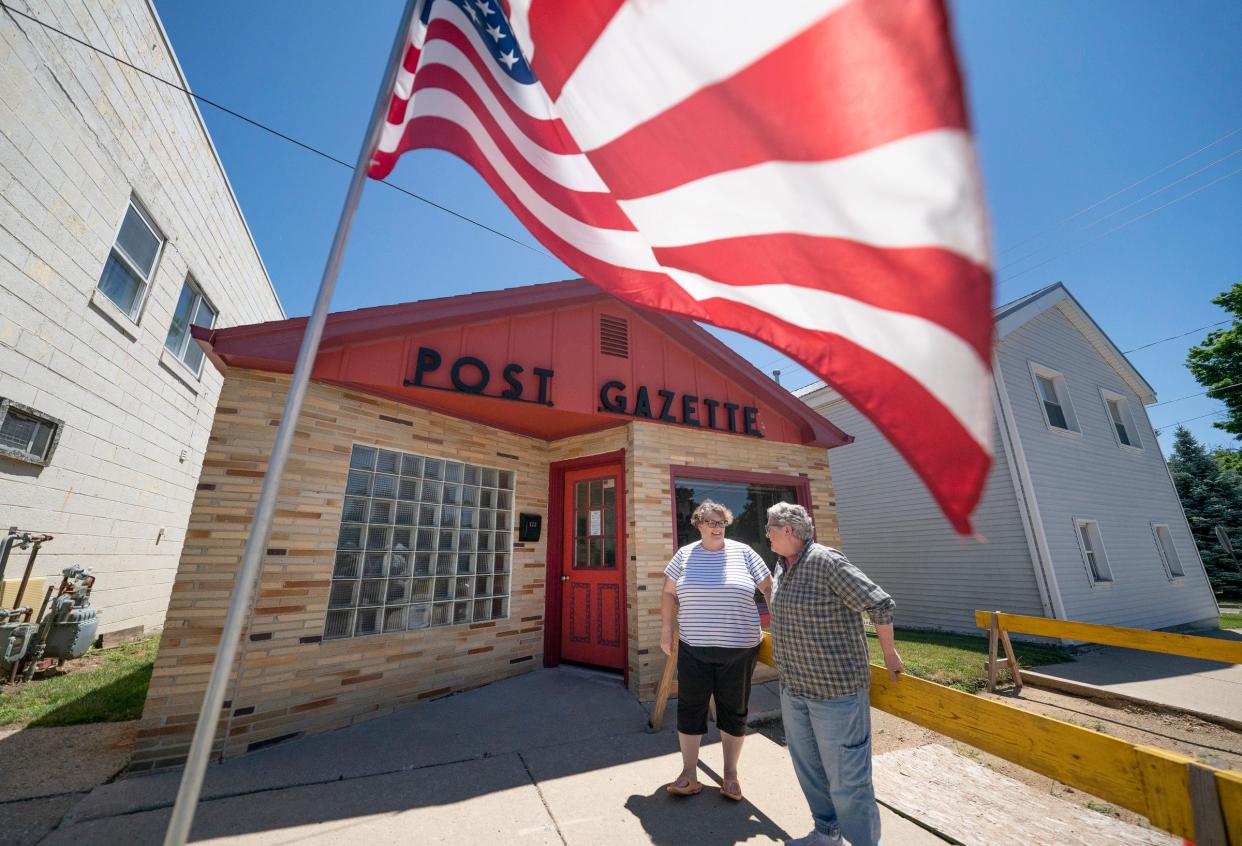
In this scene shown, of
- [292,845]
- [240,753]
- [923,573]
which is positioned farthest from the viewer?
[923,573]

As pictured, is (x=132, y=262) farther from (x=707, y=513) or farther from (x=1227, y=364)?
(x=1227, y=364)

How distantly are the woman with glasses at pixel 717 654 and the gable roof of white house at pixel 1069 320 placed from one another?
10209 mm

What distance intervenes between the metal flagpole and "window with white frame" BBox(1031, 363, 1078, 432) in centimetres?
1423

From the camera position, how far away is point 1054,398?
11.8 m

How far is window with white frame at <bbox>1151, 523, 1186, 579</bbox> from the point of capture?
12.1 meters

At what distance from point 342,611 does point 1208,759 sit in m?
7.96

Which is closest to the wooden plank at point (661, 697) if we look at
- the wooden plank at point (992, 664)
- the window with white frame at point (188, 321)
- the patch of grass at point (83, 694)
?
the wooden plank at point (992, 664)

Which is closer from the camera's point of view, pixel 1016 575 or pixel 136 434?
pixel 136 434

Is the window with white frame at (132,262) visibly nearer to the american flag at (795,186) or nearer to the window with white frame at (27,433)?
the window with white frame at (27,433)

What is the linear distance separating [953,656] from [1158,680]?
8.00 ft

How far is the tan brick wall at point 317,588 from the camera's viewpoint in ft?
12.4

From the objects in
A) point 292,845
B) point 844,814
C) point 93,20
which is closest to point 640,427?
point 844,814

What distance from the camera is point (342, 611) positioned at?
461 centimetres

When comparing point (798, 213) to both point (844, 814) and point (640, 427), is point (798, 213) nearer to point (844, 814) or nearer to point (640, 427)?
point (844, 814)
